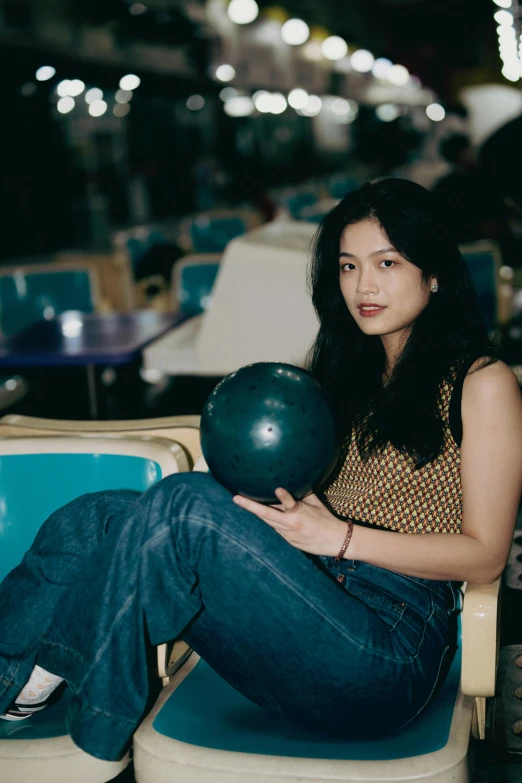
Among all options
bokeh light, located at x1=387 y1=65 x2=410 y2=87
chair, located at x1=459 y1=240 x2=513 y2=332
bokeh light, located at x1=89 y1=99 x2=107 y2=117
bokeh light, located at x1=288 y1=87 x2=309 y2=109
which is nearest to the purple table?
chair, located at x1=459 y1=240 x2=513 y2=332

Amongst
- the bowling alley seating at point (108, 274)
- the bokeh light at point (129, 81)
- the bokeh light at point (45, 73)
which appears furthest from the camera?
the bokeh light at point (129, 81)

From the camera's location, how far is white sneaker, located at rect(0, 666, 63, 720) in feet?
4.69

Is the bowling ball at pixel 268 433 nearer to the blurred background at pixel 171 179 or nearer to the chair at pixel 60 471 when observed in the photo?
the chair at pixel 60 471

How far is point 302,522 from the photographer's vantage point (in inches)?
53.2

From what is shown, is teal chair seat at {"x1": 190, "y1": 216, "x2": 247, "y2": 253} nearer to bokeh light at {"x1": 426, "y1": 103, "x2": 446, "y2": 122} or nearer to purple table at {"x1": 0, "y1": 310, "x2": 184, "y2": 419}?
purple table at {"x1": 0, "y1": 310, "x2": 184, "y2": 419}

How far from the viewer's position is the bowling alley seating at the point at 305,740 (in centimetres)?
124

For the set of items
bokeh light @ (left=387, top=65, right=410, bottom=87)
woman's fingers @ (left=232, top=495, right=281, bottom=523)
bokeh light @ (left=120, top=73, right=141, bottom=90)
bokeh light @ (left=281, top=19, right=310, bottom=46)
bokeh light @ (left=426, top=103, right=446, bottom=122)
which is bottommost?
woman's fingers @ (left=232, top=495, right=281, bottom=523)

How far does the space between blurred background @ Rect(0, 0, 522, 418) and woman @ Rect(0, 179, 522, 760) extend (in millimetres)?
180

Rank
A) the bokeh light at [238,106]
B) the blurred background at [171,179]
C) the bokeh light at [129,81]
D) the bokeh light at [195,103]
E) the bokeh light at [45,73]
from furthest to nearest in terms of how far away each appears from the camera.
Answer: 1. the bokeh light at [238,106]
2. the bokeh light at [195,103]
3. the bokeh light at [129,81]
4. the bokeh light at [45,73]
5. the blurred background at [171,179]

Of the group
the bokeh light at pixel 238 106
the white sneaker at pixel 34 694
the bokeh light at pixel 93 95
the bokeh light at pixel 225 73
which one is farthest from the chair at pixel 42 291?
the bokeh light at pixel 238 106

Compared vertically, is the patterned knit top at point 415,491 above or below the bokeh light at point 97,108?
below

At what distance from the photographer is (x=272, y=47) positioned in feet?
36.1

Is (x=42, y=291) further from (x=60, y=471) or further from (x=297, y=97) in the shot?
(x=297, y=97)

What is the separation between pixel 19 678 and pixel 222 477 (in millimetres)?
484
